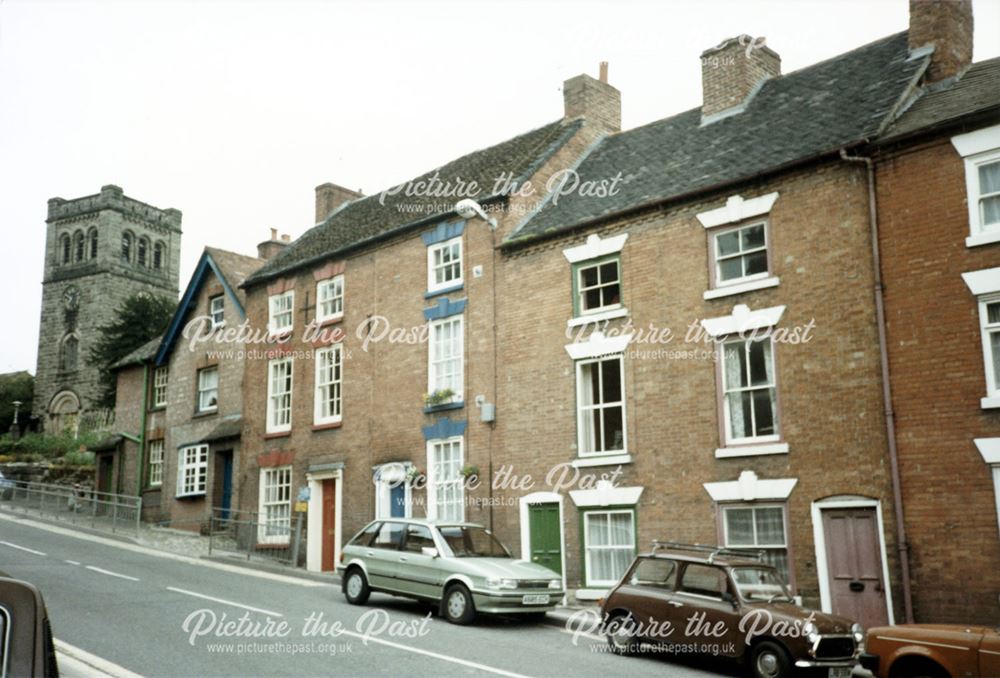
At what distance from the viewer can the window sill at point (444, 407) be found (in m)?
A: 21.2

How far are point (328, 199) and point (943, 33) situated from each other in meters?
20.5

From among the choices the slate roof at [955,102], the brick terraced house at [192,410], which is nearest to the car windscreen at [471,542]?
the slate roof at [955,102]

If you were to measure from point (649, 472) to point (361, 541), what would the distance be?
5620mm

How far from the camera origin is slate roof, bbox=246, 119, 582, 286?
23.4 m

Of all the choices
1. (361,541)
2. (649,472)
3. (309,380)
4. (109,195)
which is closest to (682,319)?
(649,472)

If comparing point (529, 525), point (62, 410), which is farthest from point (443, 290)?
point (62, 410)

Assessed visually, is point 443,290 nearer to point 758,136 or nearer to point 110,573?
point 758,136

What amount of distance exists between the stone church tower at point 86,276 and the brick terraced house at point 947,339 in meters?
65.2

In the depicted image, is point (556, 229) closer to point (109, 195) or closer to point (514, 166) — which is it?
point (514, 166)

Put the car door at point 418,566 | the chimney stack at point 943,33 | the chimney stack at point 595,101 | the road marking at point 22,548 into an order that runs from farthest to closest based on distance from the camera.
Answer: the chimney stack at point 595,101, the road marking at point 22,548, the chimney stack at point 943,33, the car door at point 418,566

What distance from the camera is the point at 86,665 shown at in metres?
10.0

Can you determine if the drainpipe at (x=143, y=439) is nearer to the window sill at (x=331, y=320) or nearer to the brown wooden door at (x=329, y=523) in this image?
the window sill at (x=331, y=320)

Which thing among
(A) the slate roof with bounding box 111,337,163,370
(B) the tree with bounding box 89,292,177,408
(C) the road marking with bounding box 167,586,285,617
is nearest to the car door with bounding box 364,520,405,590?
(C) the road marking with bounding box 167,586,285,617

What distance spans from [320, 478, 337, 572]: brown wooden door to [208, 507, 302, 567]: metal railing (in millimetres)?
692
